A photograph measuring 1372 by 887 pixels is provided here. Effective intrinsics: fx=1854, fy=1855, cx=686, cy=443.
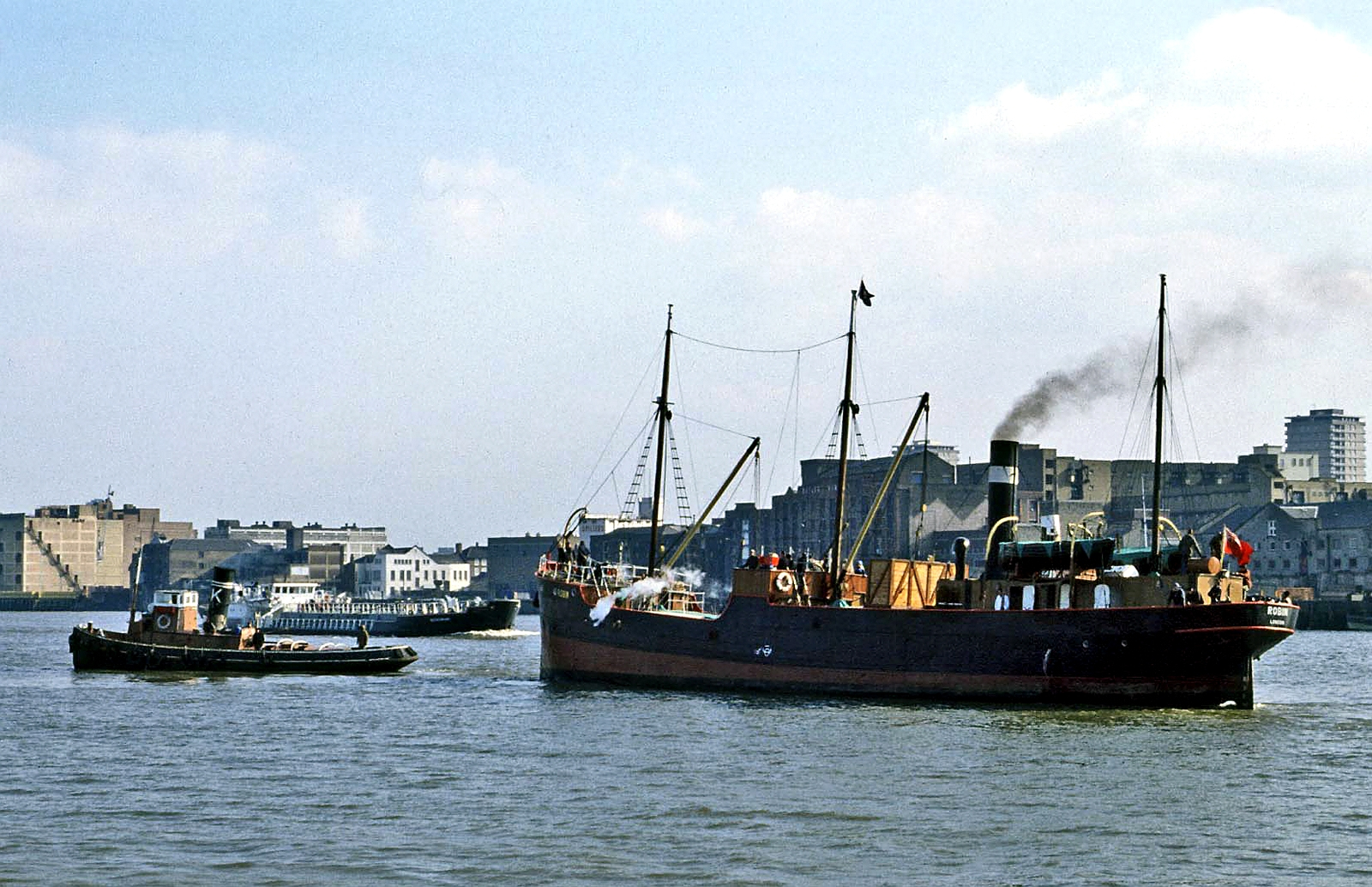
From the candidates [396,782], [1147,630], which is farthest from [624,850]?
[1147,630]

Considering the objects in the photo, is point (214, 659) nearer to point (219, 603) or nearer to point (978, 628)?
point (219, 603)

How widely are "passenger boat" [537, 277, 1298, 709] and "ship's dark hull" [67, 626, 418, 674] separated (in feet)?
38.3

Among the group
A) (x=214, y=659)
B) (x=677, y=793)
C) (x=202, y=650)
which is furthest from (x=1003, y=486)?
(x=202, y=650)

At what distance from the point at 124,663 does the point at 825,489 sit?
5066 inches

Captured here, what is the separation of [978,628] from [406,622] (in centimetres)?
8657

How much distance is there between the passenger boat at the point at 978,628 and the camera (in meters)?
48.3

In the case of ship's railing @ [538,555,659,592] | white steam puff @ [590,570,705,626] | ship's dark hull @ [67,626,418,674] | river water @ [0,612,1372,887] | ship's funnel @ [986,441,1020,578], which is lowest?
river water @ [0,612,1372,887]

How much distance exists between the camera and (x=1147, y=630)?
4797 cm

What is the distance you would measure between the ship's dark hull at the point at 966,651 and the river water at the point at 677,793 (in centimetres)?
112

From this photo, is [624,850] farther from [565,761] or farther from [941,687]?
[941,687]

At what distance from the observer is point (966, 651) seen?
166 feet

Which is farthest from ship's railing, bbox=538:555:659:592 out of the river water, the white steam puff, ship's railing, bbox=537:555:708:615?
the river water

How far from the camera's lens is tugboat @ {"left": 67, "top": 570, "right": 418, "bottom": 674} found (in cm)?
6612

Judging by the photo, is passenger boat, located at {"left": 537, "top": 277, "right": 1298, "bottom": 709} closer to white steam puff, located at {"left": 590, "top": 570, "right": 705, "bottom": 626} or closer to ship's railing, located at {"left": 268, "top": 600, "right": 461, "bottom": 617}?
white steam puff, located at {"left": 590, "top": 570, "right": 705, "bottom": 626}
